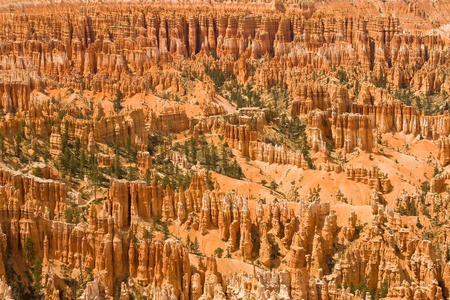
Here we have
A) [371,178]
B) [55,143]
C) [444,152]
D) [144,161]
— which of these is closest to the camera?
[55,143]

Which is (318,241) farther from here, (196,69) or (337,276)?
(196,69)

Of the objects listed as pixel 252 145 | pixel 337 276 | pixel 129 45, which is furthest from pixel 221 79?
pixel 337 276

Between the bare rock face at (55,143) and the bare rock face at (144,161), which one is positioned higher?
the bare rock face at (55,143)

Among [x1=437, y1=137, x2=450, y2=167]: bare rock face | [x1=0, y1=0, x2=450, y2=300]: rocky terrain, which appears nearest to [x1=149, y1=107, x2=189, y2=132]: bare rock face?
[x1=0, y1=0, x2=450, y2=300]: rocky terrain

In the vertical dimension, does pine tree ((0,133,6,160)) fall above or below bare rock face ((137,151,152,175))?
above

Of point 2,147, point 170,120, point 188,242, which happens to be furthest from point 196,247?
point 170,120

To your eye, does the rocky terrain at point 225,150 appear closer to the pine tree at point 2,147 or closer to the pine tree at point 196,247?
the pine tree at point 196,247

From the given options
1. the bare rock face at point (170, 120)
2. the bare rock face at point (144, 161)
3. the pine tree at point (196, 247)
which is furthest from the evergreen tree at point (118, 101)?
the pine tree at point (196, 247)

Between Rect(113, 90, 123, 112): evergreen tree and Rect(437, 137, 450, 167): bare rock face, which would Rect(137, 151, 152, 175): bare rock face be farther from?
Rect(437, 137, 450, 167): bare rock face

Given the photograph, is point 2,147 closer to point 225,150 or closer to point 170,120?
point 225,150
